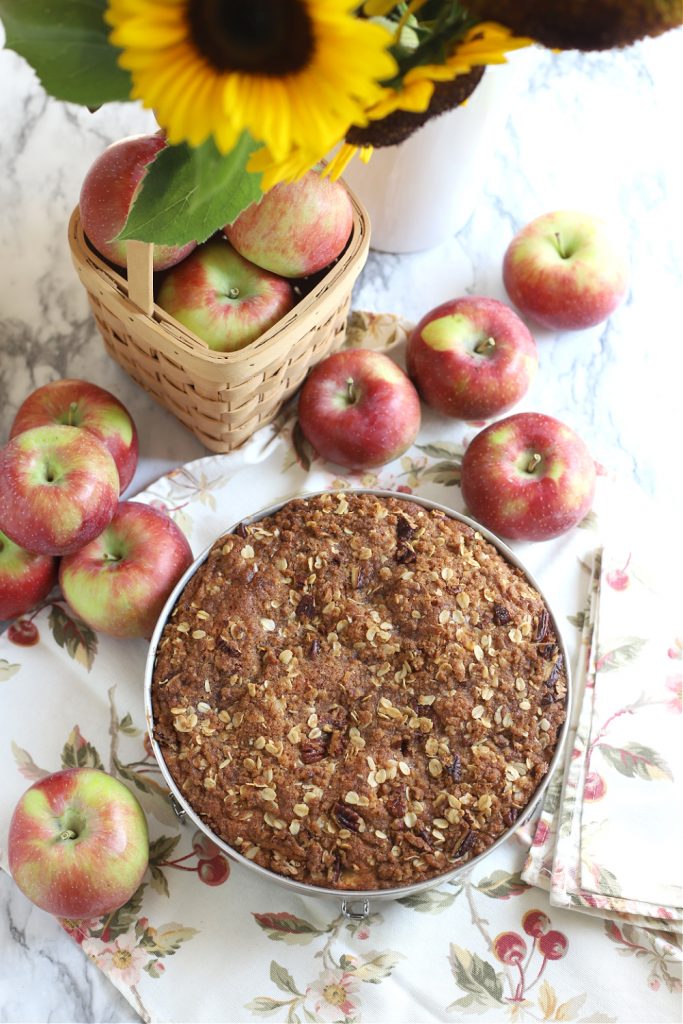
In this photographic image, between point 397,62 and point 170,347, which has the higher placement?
point 397,62

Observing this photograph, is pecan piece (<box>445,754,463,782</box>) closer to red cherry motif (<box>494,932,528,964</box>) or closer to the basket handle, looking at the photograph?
red cherry motif (<box>494,932,528,964</box>)

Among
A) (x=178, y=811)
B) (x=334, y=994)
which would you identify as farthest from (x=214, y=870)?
(x=334, y=994)

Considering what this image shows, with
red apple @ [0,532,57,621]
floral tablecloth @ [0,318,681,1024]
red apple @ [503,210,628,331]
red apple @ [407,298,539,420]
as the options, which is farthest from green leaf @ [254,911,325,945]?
red apple @ [503,210,628,331]

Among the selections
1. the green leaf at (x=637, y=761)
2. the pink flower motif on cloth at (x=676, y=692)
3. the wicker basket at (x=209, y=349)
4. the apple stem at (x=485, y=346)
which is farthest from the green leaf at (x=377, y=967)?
the apple stem at (x=485, y=346)

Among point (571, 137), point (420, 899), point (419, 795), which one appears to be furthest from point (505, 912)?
point (571, 137)

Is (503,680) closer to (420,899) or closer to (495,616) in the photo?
(495,616)

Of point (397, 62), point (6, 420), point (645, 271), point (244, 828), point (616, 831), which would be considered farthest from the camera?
point (645, 271)

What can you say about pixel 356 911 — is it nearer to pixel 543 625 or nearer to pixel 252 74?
pixel 543 625
